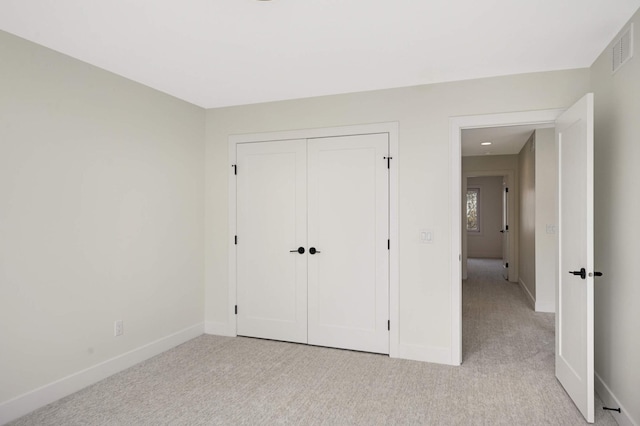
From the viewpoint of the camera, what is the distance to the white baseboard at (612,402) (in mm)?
2290

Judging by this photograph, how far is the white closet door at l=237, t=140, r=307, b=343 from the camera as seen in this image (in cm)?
393

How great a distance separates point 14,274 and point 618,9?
4.01 m

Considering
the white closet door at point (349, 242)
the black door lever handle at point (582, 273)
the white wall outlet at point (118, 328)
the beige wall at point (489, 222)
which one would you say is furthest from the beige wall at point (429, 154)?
the beige wall at point (489, 222)

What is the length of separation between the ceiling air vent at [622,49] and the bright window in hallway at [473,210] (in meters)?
9.79

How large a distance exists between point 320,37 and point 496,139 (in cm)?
456

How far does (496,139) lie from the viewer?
20.1 feet

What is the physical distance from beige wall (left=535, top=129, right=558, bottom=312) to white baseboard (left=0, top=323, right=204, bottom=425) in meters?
4.66

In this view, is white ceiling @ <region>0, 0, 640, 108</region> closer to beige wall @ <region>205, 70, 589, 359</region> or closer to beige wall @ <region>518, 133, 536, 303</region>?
beige wall @ <region>205, 70, 589, 359</region>

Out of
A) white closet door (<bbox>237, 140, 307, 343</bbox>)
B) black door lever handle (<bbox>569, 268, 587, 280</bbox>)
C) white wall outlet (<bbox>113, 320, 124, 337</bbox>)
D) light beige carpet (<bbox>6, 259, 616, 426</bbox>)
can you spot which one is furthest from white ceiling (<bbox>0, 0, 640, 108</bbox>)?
light beige carpet (<bbox>6, 259, 616, 426</bbox>)

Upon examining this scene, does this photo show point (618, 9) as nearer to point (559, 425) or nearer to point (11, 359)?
point (559, 425)

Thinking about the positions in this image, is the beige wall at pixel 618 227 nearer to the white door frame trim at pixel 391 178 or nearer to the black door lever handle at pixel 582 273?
the black door lever handle at pixel 582 273


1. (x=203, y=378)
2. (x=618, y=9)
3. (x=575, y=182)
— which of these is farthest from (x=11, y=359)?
(x=618, y=9)

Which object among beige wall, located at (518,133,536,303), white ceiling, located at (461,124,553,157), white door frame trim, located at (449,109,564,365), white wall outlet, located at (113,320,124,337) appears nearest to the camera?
white wall outlet, located at (113,320,124,337)

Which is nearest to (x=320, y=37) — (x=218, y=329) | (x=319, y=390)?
(x=319, y=390)
